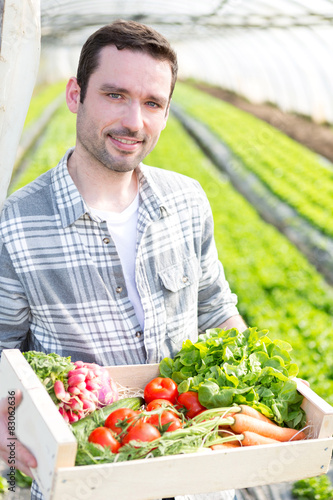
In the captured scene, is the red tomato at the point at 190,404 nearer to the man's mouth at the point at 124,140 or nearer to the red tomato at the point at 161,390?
the red tomato at the point at 161,390

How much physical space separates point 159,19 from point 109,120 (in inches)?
584

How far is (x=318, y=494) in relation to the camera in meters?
3.87

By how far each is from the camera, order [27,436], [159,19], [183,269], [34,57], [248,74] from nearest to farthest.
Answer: [27,436], [34,57], [183,269], [159,19], [248,74]

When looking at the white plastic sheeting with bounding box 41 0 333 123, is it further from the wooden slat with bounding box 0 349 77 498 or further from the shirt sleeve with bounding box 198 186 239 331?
the wooden slat with bounding box 0 349 77 498

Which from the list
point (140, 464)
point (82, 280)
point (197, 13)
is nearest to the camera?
point (140, 464)

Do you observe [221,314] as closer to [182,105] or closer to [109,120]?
[109,120]

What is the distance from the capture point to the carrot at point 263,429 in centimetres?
182

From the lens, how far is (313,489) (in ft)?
12.9

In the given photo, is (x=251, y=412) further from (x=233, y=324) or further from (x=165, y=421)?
(x=233, y=324)

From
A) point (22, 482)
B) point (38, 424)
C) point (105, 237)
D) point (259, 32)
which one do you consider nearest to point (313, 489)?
point (22, 482)

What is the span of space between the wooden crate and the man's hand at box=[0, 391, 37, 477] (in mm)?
23

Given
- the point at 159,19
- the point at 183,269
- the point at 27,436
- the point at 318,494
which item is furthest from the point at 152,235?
the point at 159,19

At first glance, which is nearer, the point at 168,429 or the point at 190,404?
the point at 168,429

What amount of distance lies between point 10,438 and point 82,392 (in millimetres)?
245
